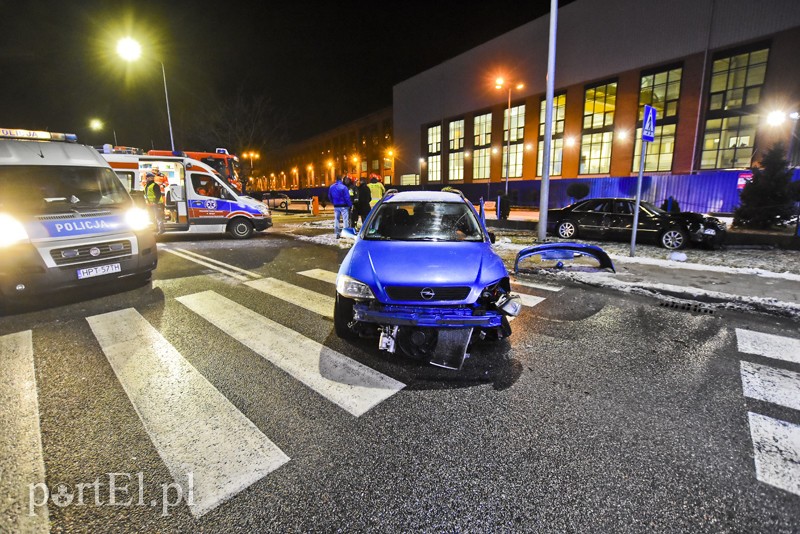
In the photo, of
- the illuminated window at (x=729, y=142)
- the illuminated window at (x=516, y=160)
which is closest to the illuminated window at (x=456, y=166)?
the illuminated window at (x=516, y=160)

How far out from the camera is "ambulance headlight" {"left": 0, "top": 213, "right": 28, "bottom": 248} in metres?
4.77

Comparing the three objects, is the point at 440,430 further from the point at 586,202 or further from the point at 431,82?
the point at 431,82

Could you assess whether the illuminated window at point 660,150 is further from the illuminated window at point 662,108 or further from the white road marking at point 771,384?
the white road marking at point 771,384

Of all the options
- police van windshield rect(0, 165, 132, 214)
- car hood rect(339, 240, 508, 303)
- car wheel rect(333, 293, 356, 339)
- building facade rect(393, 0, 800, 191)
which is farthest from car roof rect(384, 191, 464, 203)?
building facade rect(393, 0, 800, 191)

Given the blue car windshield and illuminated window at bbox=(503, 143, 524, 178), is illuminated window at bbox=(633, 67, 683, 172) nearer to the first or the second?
illuminated window at bbox=(503, 143, 524, 178)

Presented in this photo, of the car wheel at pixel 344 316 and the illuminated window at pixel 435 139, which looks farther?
the illuminated window at pixel 435 139

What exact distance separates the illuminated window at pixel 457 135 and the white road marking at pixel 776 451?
39.7m

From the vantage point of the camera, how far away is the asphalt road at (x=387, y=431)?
1994 mm

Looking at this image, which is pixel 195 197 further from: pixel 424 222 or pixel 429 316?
pixel 429 316

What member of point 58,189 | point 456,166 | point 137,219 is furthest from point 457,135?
point 58,189

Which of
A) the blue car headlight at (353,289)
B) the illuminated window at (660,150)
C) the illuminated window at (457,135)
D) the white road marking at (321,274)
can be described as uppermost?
the illuminated window at (457,135)

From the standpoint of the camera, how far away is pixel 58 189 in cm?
591

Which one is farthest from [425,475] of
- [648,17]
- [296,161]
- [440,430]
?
[296,161]

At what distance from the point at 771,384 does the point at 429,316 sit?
3.10 metres
